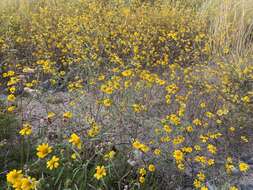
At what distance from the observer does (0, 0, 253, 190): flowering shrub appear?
2.20 meters

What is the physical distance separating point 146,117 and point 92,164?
102 cm

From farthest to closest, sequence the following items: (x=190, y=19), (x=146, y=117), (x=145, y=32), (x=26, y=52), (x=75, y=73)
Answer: (x=190, y=19) → (x=145, y=32) → (x=26, y=52) → (x=75, y=73) → (x=146, y=117)

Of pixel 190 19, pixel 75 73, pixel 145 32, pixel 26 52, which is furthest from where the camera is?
pixel 190 19

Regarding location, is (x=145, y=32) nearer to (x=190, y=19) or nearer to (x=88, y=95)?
(x=190, y=19)

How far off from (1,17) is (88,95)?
2269mm

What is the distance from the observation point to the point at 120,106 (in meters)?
2.98

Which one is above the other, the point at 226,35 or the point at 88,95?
the point at 226,35

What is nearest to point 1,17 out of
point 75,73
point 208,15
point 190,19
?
point 75,73

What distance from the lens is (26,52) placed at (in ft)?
14.2

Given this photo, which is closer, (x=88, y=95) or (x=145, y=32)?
(x=88, y=95)

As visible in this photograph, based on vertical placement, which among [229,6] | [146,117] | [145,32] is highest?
[229,6]

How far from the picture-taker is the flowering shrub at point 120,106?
2201mm

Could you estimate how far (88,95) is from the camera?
3.42 meters

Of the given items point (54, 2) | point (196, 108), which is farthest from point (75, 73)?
point (54, 2)
